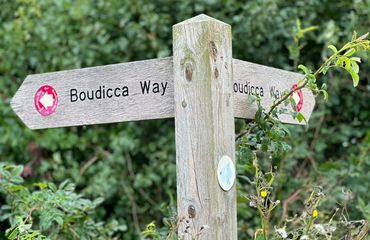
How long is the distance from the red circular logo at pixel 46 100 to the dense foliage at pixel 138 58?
1.86 metres

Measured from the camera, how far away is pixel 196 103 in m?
2.55

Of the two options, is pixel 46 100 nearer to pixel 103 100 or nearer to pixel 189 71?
pixel 103 100

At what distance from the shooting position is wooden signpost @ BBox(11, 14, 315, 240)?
99.8 inches

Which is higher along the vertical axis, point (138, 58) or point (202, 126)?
point (138, 58)

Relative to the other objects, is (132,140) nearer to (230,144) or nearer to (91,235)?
(91,235)

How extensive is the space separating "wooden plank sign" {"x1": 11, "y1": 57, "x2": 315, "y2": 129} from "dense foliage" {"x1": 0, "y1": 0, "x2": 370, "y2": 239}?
1820 millimetres

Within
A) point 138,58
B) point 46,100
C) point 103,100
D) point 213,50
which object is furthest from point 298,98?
point 138,58

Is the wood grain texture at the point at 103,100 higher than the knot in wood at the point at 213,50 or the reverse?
the reverse

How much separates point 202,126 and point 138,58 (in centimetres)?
277

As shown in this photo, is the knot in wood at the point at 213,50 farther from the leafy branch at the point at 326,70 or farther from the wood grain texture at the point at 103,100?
the leafy branch at the point at 326,70

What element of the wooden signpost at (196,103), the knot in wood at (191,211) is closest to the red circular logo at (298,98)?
the wooden signpost at (196,103)

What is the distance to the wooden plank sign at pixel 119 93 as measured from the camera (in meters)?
2.69

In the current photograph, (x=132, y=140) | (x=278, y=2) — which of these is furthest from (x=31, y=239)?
(x=278, y=2)

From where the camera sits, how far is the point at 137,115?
2.73 m
